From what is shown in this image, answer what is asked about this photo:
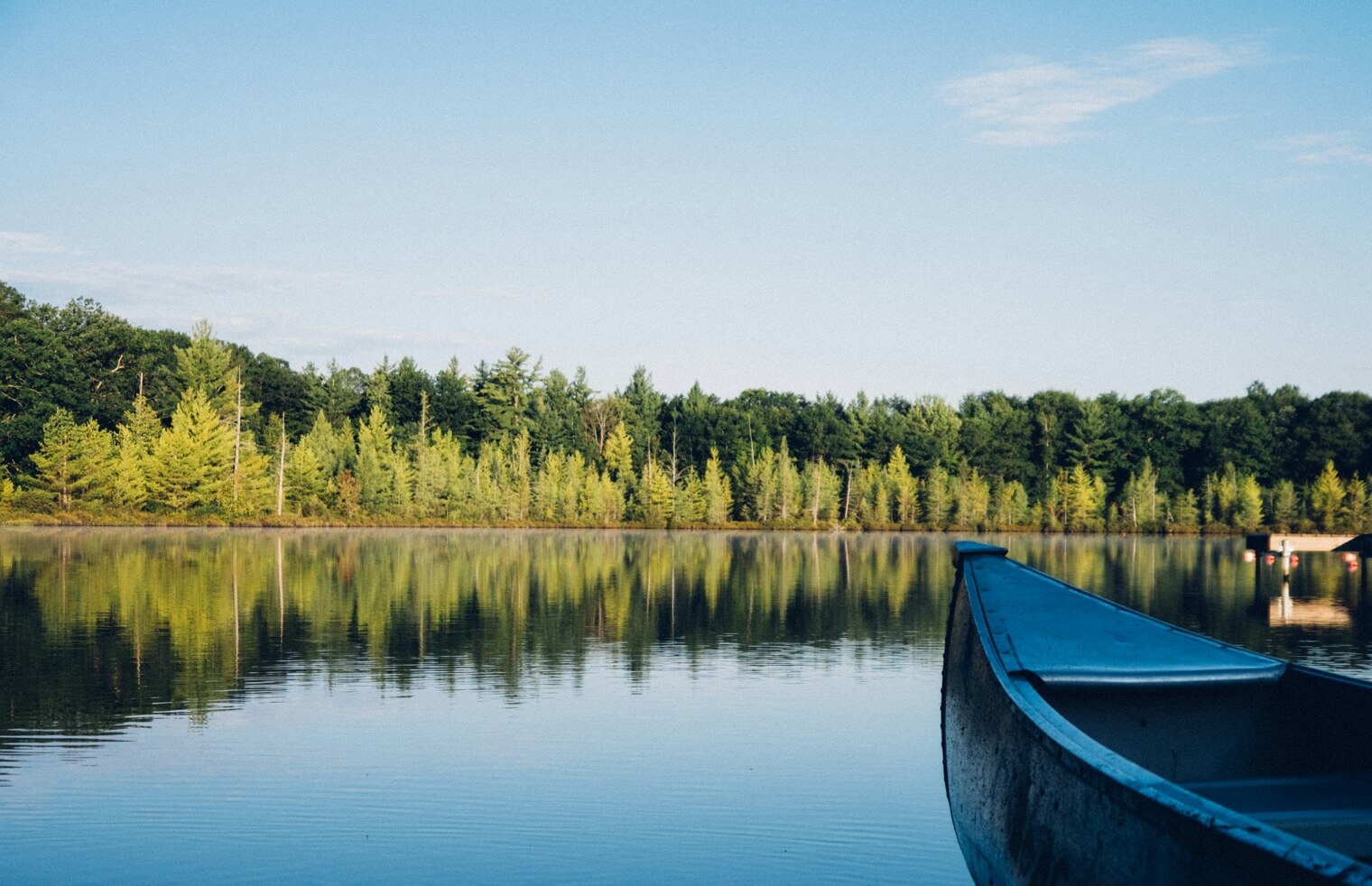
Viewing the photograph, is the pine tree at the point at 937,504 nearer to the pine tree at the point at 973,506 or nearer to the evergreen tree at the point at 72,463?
the pine tree at the point at 973,506

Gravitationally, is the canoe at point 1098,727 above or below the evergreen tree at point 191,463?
below

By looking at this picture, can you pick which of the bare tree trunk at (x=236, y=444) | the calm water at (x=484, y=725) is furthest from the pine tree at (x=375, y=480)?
the calm water at (x=484, y=725)

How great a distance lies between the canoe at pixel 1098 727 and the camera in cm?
622

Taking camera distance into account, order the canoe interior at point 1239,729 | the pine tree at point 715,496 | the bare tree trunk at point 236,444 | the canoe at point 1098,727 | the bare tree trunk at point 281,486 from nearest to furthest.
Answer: the canoe at point 1098,727 < the canoe interior at point 1239,729 < the bare tree trunk at point 236,444 < the bare tree trunk at point 281,486 < the pine tree at point 715,496

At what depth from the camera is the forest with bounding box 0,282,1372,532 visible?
246 ft

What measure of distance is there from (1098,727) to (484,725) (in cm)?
706

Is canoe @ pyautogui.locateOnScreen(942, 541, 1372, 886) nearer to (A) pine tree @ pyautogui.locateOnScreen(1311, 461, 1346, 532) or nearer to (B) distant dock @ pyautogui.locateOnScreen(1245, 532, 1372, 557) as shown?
(B) distant dock @ pyautogui.locateOnScreen(1245, 532, 1372, 557)

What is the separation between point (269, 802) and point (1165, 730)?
6.82 metres

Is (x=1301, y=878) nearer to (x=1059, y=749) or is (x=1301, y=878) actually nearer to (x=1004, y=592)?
→ (x=1059, y=749)

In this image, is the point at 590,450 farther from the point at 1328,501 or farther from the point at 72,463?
the point at 1328,501

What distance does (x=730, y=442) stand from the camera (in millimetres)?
104938

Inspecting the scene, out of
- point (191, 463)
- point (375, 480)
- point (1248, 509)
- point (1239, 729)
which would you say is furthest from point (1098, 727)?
point (1248, 509)

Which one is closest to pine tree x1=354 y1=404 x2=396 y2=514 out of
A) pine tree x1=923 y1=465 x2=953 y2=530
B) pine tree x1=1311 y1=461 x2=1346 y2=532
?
pine tree x1=923 y1=465 x2=953 y2=530

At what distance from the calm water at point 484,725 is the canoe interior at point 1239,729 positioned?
148 cm
